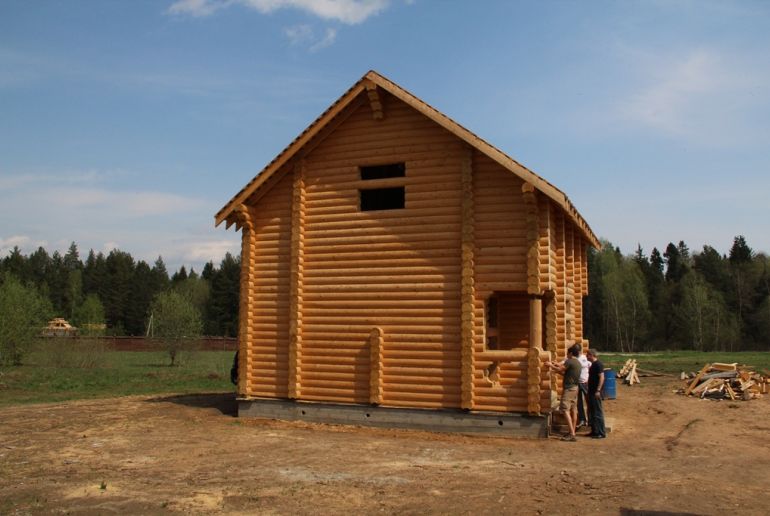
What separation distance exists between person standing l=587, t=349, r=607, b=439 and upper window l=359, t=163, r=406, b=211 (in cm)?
579

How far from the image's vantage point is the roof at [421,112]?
13.1 m

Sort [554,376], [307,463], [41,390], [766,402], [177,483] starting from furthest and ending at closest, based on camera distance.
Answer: [41,390]
[766,402]
[554,376]
[307,463]
[177,483]

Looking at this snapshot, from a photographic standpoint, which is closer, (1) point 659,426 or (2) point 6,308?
(1) point 659,426

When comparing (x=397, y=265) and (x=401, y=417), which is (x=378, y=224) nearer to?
(x=397, y=265)

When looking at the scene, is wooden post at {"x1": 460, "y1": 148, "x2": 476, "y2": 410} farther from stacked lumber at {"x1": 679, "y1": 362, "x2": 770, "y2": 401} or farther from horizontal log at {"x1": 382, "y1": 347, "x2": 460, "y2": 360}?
stacked lumber at {"x1": 679, "y1": 362, "x2": 770, "y2": 401}

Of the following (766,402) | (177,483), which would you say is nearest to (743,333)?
(766,402)

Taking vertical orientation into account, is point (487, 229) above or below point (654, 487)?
above

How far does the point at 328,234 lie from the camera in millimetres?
15367

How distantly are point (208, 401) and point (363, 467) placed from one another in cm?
970

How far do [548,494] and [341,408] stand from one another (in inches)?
269

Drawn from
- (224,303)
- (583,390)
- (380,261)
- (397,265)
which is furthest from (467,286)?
(224,303)

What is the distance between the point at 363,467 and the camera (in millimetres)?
10555

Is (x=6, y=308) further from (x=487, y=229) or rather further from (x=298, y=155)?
(x=487, y=229)

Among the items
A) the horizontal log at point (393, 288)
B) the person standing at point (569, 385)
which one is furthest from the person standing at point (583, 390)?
the horizontal log at point (393, 288)
